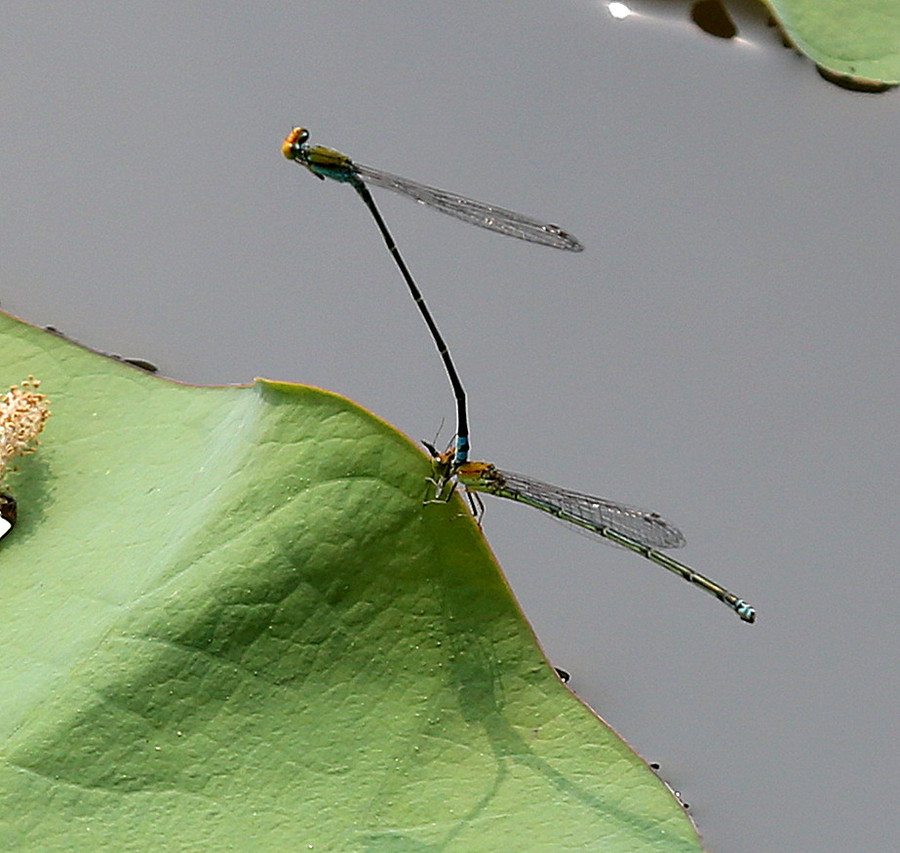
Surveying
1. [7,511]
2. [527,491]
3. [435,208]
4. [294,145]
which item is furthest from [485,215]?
[7,511]

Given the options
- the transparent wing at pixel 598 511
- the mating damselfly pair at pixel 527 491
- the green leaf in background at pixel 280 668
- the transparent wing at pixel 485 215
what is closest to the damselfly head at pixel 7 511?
the green leaf in background at pixel 280 668

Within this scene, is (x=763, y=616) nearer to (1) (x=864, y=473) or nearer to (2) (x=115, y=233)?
(1) (x=864, y=473)

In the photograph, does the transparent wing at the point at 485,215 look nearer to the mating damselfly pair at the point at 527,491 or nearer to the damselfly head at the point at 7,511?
the mating damselfly pair at the point at 527,491

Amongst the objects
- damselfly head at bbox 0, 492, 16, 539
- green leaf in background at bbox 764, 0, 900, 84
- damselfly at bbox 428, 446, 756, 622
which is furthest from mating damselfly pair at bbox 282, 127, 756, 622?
green leaf in background at bbox 764, 0, 900, 84

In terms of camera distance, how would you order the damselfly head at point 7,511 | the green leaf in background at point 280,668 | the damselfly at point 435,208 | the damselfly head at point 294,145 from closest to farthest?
1. the green leaf in background at point 280,668
2. the damselfly head at point 7,511
3. the damselfly head at point 294,145
4. the damselfly at point 435,208

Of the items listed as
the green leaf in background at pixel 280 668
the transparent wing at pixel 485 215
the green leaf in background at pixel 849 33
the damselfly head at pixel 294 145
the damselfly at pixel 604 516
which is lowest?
the green leaf in background at pixel 280 668

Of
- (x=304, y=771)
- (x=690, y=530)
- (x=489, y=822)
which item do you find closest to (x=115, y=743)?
(x=304, y=771)
